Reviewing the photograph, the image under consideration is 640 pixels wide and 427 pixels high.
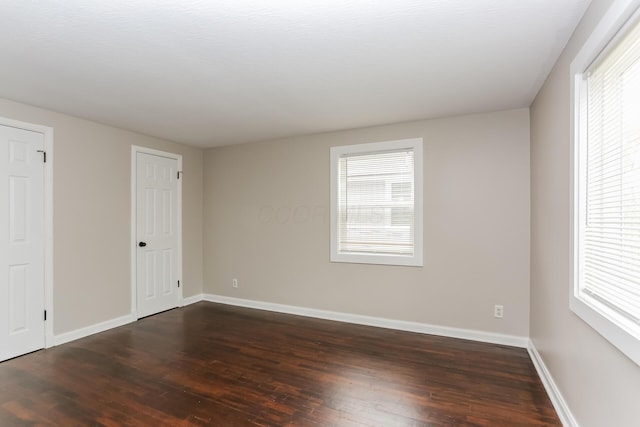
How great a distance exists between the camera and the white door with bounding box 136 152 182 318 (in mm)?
4320

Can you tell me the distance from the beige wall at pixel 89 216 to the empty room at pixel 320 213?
0.08 ft

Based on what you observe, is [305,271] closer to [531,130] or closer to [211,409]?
[211,409]

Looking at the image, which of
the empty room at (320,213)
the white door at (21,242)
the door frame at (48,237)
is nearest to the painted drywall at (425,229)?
the empty room at (320,213)

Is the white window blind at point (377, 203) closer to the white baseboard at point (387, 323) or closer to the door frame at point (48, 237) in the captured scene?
the white baseboard at point (387, 323)

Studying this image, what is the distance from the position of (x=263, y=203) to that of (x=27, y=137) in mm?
2648

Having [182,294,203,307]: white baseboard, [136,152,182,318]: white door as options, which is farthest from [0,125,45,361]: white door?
[182,294,203,307]: white baseboard

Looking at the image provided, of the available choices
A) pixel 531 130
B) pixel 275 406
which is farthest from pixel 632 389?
pixel 531 130

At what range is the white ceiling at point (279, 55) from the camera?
1764mm

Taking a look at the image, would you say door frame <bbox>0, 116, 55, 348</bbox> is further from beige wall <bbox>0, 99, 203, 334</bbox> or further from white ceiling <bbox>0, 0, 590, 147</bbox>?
white ceiling <bbox>0, 0, 590, 147</bbox>

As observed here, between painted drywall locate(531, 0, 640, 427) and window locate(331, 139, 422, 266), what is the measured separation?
118 cm

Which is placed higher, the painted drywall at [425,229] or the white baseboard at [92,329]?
the painted drywall at [425,229]

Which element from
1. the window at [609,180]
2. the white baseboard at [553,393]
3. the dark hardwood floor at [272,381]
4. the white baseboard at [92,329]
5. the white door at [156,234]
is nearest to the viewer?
the window at [609,180]

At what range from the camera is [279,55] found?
224 cm

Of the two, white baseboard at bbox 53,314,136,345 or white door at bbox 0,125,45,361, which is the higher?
white door at bbox 0,125,45,361
